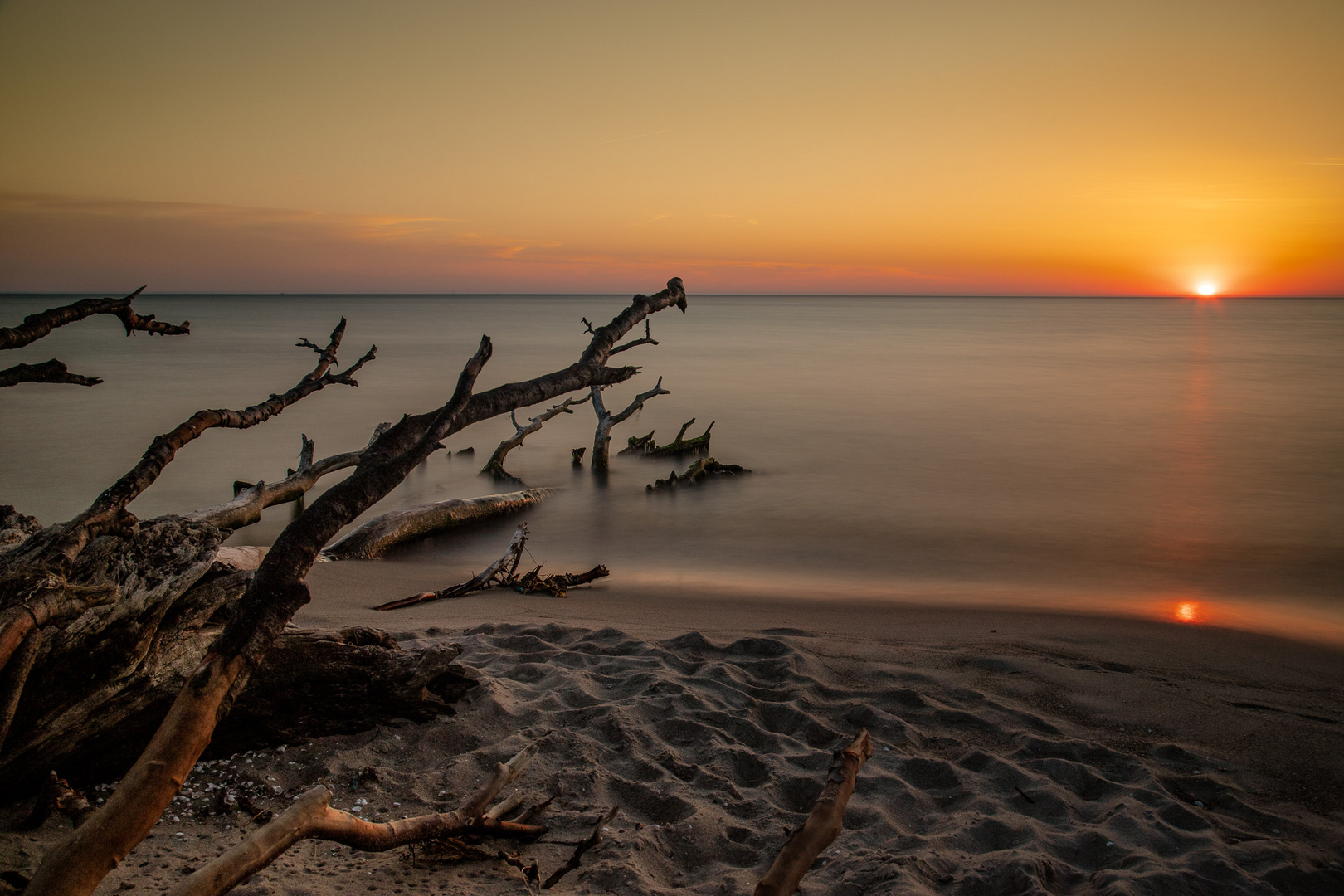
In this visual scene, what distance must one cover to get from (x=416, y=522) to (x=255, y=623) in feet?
29.7

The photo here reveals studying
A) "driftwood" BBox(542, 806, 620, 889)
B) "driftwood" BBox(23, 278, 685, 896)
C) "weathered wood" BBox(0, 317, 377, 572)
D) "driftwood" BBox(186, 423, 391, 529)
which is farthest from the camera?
"driftwood" BBox(186, 423, 391, 529)

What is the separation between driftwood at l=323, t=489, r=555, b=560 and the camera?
1033 centimetres

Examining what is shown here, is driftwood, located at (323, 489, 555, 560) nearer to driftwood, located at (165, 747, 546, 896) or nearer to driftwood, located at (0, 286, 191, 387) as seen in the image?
driftwood, located at (0, 286, 191, 387)

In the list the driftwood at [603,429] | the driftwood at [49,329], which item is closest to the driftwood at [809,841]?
the driftwood at [49,329]

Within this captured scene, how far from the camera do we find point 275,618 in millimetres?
2455

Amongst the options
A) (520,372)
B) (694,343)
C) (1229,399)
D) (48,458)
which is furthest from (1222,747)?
(694,343)

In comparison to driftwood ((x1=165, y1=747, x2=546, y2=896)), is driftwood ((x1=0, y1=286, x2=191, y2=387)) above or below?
above

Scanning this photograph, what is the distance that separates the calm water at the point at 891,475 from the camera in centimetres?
1074

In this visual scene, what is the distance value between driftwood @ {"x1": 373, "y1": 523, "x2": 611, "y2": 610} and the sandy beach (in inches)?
43.1

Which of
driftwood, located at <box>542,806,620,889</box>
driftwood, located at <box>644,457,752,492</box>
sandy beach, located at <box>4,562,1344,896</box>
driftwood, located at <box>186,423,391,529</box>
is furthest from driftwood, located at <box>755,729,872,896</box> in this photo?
driftwood, located at <box>644,457,752,492</box>

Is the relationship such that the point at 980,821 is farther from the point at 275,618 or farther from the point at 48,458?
the point at 48,458

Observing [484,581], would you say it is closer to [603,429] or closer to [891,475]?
[603,429]

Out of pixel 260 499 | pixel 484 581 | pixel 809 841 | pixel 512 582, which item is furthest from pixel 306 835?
pixel 512 582

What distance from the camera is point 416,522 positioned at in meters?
11.2
